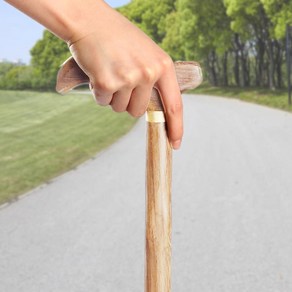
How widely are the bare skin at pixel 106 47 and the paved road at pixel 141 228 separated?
3.57 metres

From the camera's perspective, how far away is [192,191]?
8.05 meters

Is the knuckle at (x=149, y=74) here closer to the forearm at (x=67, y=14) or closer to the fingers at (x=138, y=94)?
the fingers at (x=138, y=94)

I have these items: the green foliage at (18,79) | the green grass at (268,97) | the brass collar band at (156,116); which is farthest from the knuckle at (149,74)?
the green foliage at (18,79)

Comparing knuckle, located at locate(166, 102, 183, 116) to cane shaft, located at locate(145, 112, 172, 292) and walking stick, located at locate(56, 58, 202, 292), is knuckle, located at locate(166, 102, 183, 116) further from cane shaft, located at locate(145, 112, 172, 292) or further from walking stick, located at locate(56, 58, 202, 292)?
cane shaft, located at locate(145, 112, 172, 292)

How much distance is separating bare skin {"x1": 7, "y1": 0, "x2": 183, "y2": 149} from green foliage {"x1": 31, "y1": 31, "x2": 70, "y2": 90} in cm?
7365

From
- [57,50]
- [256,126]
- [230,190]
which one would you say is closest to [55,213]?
[230,190]

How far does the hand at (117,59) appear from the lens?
1227mm

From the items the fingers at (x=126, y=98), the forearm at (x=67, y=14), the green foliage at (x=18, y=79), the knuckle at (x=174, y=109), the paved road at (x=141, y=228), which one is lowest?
the paved road at (x=141, y=228)

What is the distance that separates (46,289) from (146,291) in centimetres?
297

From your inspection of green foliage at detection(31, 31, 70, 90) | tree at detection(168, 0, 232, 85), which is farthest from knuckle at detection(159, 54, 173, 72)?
green foliage at detection(31, 31, 70, 90)

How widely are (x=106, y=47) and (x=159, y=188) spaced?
2.24 ft

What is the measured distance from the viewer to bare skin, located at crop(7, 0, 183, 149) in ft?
3.87

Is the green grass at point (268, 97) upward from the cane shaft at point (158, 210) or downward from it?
downward

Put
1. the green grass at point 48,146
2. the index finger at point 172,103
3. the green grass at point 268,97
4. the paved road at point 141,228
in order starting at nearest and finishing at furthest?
the index finger at point 172,103
the paved road at point 141,228
the green grass at point 48,146
the green grass at point 268,97
